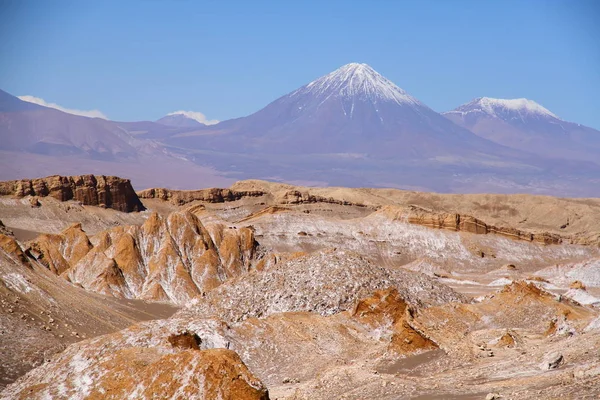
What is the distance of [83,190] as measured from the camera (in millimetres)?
131500

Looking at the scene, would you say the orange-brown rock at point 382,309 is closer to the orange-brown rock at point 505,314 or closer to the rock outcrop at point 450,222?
the orange-brown rock at point 505,314

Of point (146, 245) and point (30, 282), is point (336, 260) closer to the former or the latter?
point (30, 282)

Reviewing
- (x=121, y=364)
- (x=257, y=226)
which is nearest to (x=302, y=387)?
(x=121, y=364)

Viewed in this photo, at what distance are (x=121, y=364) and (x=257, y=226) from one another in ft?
268

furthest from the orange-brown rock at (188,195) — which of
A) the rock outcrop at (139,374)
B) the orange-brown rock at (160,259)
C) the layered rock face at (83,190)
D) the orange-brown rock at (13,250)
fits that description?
the rock outcrop at (139,374)

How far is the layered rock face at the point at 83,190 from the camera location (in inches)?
4919

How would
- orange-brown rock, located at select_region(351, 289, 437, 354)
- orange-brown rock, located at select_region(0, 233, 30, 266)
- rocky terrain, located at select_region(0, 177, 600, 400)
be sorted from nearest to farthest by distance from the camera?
rocky terrain, located at select_region(0, 177, 600, 400) < orange-brown rock, located at select_region(351, 289, 437, 354) < orange-brown rock, located at select_region(0, 233, 30, 266)

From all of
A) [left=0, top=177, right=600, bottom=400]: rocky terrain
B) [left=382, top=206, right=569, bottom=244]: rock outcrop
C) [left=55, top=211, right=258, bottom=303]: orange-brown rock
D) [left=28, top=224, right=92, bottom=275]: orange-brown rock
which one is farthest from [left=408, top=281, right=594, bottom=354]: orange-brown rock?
[left=382, top=206, right=569, bottom=244]: rock outcrop

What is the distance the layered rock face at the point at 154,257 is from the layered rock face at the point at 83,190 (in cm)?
4336

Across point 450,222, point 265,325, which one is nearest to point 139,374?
point 265,325

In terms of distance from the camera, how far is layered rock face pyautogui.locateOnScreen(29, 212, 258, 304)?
241 feet

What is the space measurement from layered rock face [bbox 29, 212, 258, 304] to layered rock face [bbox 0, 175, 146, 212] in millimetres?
43362

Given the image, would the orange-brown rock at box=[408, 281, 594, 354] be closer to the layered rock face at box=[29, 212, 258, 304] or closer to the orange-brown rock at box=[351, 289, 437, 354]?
the orange-brown rock at box=[351, 289, 437, 354]

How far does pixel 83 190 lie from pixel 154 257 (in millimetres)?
55093
